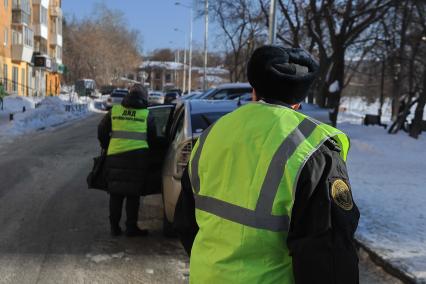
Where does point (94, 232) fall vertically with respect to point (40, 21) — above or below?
below

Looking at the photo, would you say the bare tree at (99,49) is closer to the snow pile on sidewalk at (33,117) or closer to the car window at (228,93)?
the snow pile on sidewalk at (33,117)

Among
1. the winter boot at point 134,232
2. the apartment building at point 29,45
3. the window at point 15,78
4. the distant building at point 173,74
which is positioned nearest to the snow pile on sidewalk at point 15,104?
the apartment building at point 29,45

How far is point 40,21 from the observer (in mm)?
56156

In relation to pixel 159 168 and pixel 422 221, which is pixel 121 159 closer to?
pixel 159 168

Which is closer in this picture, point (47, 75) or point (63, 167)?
point (63, 167)

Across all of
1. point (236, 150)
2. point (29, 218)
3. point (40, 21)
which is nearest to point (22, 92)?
point (40, 21)

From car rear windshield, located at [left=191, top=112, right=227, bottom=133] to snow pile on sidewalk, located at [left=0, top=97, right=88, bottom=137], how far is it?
44.3ft

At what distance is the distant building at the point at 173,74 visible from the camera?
106 m

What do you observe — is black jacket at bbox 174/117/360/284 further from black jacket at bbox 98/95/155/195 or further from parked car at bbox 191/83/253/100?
parked car at bbox 191/83/253/100

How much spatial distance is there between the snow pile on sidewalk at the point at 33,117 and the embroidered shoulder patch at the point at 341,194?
1785 cm

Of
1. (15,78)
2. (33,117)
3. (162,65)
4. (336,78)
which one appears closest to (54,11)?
(15,78)

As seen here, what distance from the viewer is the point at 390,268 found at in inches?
197

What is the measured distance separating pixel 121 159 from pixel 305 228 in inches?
176

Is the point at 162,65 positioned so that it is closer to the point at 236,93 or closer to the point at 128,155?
the point at 236,93
